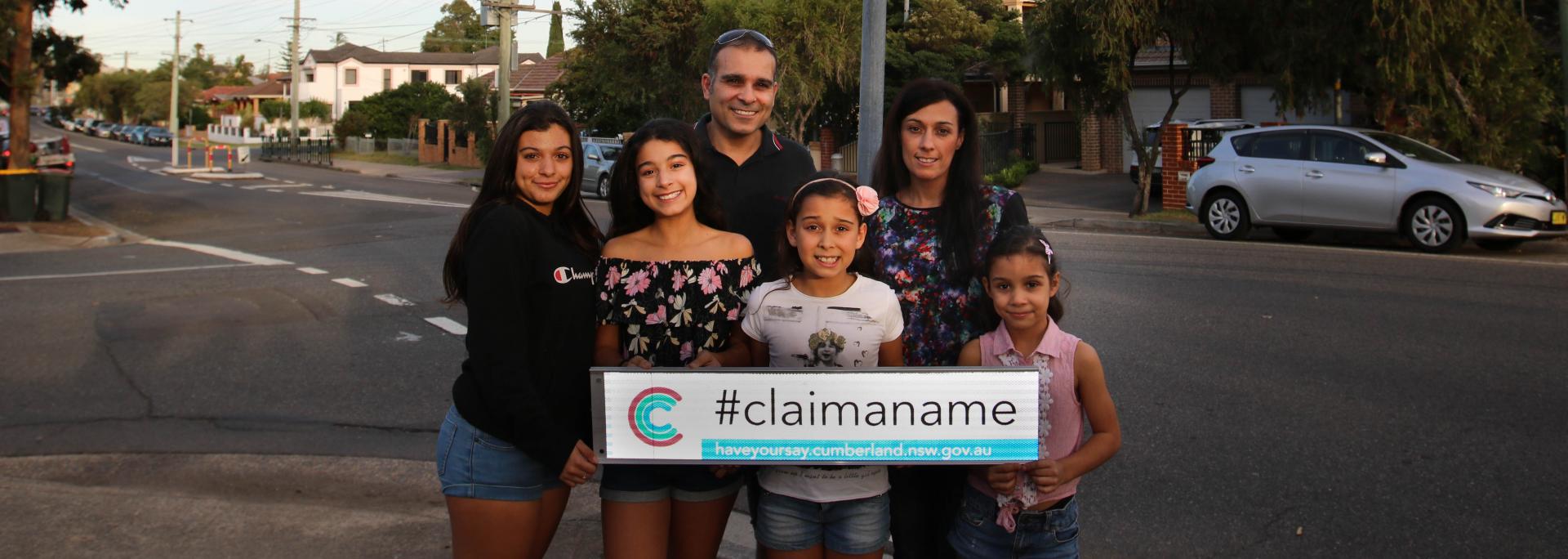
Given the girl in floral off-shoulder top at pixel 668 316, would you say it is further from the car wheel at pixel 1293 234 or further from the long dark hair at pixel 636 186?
the car wheel at pixel 1293 234

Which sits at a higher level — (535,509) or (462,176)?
(462,176)

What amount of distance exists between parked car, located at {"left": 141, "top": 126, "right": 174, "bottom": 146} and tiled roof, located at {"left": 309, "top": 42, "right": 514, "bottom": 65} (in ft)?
62.2

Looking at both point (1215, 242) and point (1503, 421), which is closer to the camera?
point (1503, 421)

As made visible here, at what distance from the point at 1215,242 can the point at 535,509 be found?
13964 millimetres

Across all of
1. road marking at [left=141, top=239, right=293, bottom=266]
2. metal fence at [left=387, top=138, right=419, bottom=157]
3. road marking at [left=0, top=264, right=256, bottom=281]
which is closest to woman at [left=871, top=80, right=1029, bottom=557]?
road marking at [left=0, top=264, right=256, bottom=281]

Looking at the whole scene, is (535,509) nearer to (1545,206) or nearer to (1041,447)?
(1041,447)

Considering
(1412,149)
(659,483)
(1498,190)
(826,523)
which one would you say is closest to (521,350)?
(659,483)

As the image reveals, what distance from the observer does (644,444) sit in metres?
2.89

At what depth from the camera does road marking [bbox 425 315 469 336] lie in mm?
9320

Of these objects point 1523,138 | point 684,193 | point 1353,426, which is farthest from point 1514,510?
point 1523,138

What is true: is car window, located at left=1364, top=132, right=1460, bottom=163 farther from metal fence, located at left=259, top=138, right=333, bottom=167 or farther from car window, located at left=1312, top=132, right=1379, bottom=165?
metal fence, located at left=259, top=138, right=333, bottom=167

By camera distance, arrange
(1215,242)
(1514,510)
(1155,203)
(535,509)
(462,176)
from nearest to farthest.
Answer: (535,509), (1514,510), (1215,242), (1155,203), (462,176)

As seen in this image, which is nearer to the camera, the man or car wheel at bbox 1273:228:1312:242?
the man

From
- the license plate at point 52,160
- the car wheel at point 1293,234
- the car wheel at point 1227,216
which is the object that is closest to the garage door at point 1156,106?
the car wheel at point 1293,234
